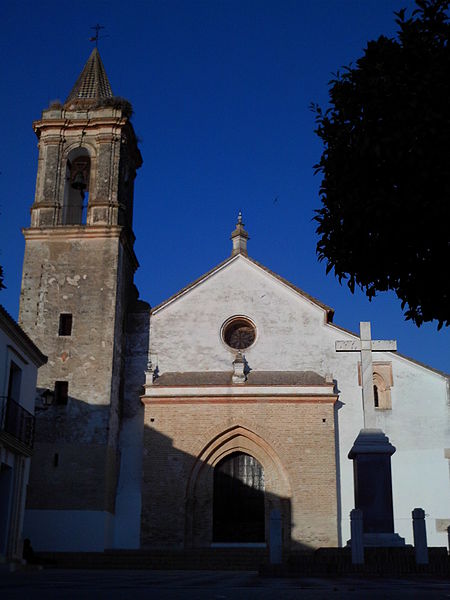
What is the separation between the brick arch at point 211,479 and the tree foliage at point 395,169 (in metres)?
13.0

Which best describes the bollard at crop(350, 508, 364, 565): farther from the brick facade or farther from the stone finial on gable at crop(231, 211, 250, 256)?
the stone finial on gable at crop(231, 211, 250, 256)

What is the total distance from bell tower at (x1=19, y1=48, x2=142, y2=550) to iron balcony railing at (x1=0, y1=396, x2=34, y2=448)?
2811 millimetres

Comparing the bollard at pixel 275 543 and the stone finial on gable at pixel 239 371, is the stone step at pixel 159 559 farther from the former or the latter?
the stone finial on gable at pixel 239 371

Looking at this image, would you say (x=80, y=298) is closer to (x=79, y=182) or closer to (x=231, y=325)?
(x=79, y=182)

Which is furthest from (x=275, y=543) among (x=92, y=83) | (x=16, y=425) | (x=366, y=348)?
(x=92, y=83)

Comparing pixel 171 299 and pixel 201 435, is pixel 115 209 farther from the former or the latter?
pixel 201 435

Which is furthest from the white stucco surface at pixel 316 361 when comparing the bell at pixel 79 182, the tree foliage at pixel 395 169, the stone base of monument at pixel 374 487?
the tree foliage at pixel 395 169

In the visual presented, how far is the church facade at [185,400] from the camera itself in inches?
830

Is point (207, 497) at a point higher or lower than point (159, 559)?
higher

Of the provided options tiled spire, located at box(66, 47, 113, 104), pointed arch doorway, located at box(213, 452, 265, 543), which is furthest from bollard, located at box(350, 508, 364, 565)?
tiled spire, located at box(66, 47, 113, 104)

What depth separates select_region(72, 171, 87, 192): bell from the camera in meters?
24.4

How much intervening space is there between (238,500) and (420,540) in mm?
9562

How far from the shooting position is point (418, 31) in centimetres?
845

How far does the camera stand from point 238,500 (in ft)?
72.1
